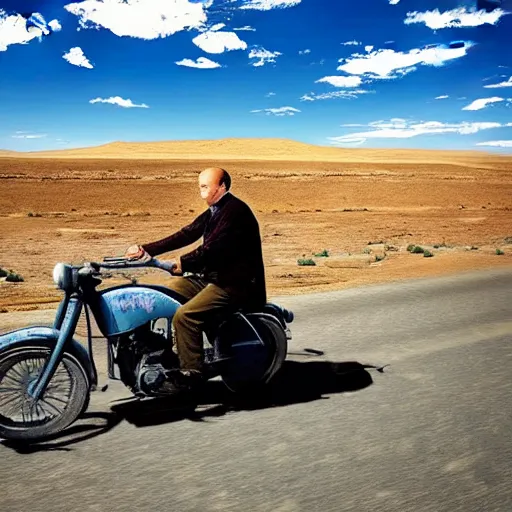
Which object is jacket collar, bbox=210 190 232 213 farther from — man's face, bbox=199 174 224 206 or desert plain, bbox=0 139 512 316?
desert plain, bbox=0 139 512 316

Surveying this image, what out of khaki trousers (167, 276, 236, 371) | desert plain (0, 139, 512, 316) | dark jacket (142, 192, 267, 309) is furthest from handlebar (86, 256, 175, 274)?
desert plain (0, 139, 512, 316)

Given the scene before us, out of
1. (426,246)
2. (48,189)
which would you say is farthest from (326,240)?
(48,189)

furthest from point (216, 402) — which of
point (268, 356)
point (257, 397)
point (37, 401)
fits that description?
point (37, 401)

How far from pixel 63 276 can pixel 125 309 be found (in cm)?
49

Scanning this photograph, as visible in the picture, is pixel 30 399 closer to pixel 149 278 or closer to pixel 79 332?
pixel 79 332

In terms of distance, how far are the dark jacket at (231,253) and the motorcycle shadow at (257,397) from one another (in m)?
0.80

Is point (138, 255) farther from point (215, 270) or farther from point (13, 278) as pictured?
point (13, 278)

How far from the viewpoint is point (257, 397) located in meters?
5.30

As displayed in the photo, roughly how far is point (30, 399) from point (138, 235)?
18544 millimetres

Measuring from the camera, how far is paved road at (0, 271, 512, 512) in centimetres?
360

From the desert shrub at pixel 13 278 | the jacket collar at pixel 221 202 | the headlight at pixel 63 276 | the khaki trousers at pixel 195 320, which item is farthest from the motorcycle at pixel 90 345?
the desert shrub at pixel 13 278

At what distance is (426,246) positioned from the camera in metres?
20.4

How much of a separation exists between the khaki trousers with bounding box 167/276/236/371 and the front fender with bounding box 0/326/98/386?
64 centimetres

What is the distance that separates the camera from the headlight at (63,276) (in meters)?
4.25
